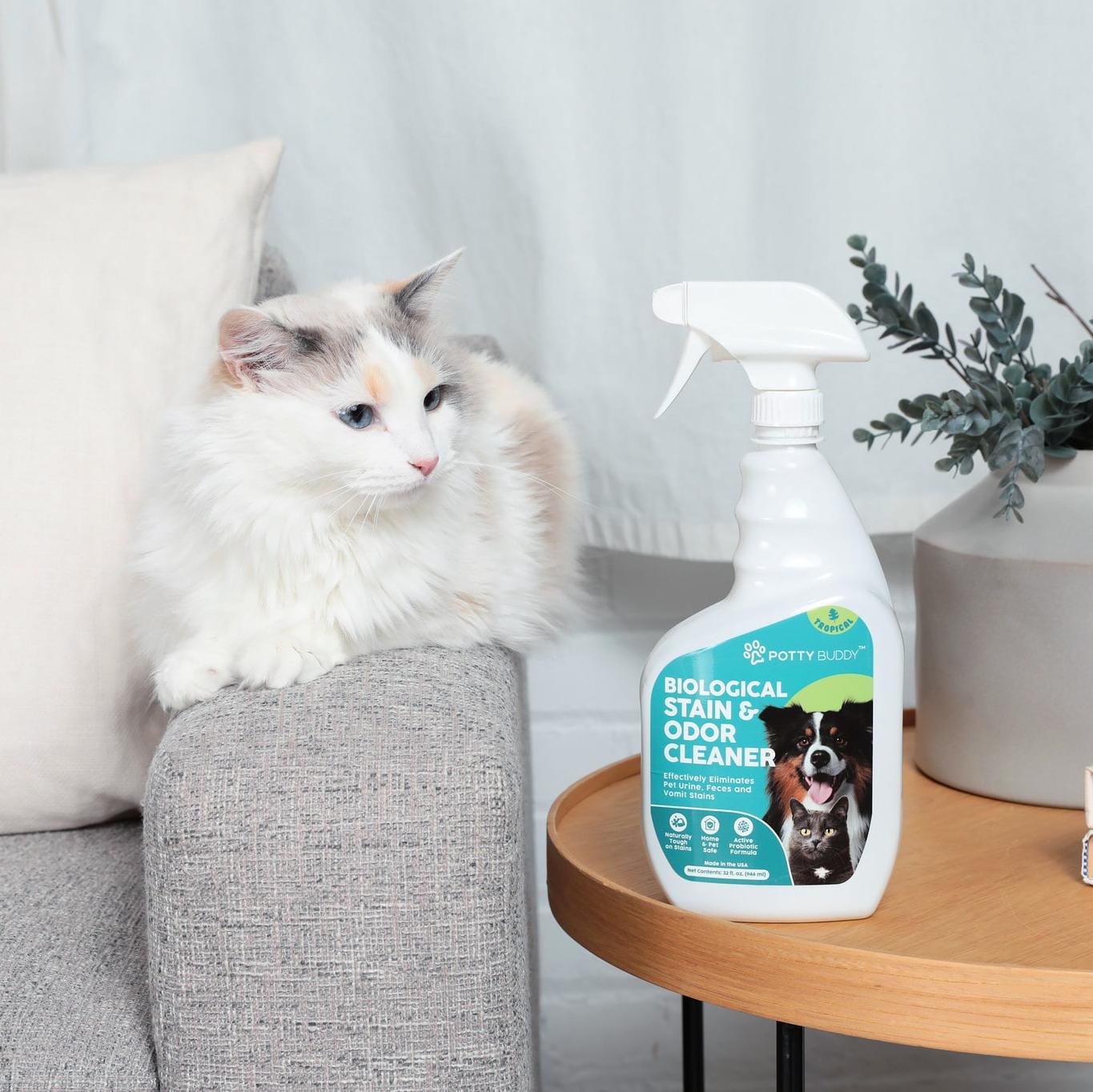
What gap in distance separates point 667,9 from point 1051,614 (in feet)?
2.48

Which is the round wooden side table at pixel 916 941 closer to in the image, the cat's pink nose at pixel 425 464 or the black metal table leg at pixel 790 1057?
the black metal table leg at pixel 790 1057

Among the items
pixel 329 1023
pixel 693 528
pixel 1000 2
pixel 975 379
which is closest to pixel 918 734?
pixel 975 379

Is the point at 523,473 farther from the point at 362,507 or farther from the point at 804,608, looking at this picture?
the point at 804,608

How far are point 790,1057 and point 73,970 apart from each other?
0.43 metres

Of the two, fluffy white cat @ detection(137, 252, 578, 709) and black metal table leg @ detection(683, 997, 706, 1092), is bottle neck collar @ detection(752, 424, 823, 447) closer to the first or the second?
fluffy white cat @ detection(137, 252, 578, 709)

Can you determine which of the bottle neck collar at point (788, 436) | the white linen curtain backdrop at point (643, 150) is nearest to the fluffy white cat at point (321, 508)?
the bottle neck collar at point (788, 436)

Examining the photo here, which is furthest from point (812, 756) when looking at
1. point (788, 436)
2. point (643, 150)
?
point (643, 150)

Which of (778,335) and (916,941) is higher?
(778,335)

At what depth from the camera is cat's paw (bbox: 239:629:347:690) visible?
2.38 feet

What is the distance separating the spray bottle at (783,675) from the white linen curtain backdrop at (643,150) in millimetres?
581

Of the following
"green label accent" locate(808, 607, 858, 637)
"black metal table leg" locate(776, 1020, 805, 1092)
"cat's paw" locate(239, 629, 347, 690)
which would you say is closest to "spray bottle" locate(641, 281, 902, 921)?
"green label accent" locate(808, 607, 858, 637)

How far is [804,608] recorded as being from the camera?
59 centimetres

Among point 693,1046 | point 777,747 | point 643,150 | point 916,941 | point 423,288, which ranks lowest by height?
point 693,1046

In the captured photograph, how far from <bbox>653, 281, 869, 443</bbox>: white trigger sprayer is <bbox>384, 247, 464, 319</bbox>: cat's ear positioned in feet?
0.97
